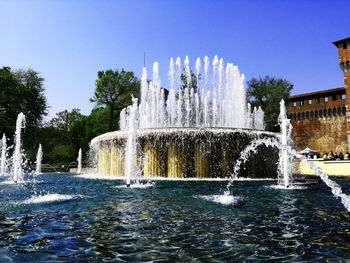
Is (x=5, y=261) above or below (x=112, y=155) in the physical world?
below

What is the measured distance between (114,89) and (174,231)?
3362 centimetres

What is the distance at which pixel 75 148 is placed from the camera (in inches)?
1438

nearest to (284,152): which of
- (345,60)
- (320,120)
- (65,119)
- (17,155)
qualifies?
(17,155)

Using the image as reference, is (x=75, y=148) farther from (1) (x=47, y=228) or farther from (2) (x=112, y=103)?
(1) (x=47, y=228)

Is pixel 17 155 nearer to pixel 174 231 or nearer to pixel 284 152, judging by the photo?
pixel 284 152

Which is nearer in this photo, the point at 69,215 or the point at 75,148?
the point at 69,215

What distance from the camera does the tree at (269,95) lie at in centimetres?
3894

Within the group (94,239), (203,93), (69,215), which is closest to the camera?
(94,239)

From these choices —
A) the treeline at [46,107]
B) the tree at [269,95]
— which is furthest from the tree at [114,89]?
the tree at [269,95]

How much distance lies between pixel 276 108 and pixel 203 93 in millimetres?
21211

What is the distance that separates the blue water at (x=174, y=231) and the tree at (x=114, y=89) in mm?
30818

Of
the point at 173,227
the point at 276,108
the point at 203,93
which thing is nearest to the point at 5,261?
the point at 173,227

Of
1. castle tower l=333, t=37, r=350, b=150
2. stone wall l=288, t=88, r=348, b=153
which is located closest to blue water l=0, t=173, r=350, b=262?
castle tower l=333, t=37, r=350, b=150

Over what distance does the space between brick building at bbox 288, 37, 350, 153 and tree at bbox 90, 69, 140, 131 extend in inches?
954
